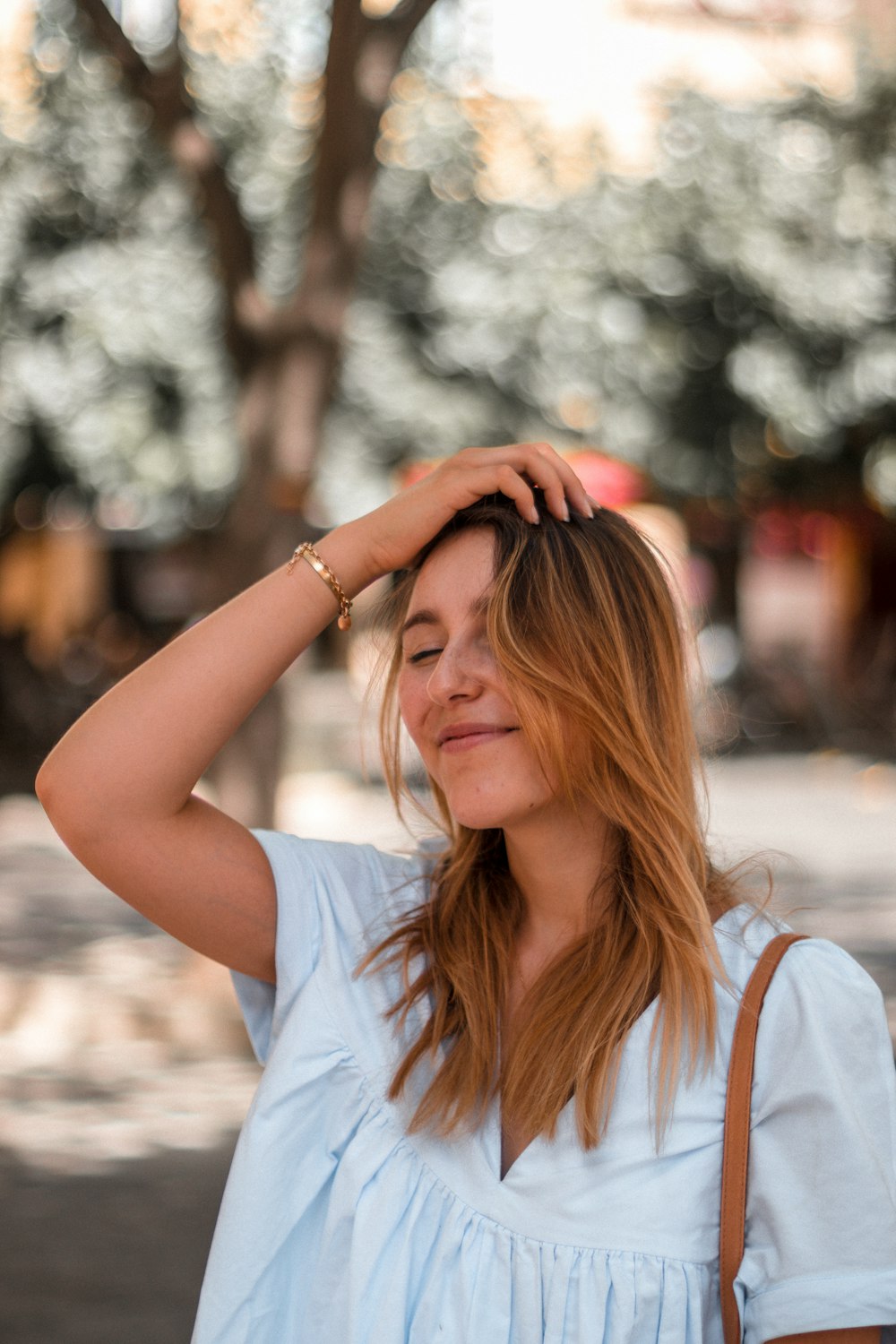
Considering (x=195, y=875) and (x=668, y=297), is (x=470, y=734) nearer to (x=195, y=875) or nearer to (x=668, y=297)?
(x=195, y=875)

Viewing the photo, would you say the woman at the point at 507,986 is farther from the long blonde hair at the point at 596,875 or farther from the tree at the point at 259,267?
the tree at the point at 259,267

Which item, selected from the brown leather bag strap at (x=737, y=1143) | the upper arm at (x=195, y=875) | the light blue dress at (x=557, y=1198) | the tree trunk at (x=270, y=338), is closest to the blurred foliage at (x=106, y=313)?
the tree trunk at (x=270, y=338)

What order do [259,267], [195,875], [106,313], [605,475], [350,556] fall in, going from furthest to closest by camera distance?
1. [605,475]
2. [106,313]
3. [259,267]
4. [350,556]
5. [195,875]

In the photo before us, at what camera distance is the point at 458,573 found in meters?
1.87

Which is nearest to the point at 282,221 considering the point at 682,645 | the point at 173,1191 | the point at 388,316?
the point at 388,316

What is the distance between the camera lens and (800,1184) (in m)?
1.53

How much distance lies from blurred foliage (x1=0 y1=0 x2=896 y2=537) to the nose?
8.56m

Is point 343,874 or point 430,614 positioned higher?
point 430,614

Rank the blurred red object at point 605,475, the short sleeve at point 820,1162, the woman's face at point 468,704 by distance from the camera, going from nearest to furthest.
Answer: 1. the short sleeve at point 820,1162
2. the woman's face at point 468,704
3. the blurred red object at point 605,475

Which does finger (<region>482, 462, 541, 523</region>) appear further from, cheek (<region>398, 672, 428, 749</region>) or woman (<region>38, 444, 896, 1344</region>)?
cheek (<region>398, 672, 428, 749</region>)

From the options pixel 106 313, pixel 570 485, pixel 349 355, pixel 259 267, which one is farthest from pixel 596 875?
pixel 349 355

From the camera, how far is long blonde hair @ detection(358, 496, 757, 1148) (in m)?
1.68

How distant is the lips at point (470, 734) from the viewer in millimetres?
1796

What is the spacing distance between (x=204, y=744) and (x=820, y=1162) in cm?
89
